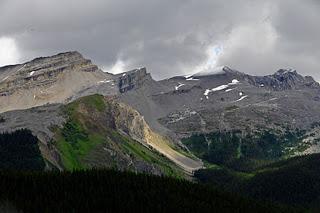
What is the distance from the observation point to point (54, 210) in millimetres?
192875

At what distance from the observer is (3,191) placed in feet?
650

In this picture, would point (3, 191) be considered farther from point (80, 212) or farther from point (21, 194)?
point (80, 212)

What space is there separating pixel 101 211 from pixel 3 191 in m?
30.2

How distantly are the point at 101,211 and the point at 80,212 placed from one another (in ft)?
21.0

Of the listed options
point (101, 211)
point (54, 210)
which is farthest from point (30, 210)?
point (101, 211)

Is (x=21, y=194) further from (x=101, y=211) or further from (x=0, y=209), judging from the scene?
(x=101, y=211)

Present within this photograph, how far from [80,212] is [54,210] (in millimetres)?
8120

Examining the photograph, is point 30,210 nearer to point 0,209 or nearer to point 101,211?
point 0,209

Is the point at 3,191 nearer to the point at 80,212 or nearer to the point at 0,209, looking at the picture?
the point at 0,209

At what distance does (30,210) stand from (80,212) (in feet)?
49.0

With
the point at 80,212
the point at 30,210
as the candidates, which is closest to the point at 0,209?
the point at 30,210

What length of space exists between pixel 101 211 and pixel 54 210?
47.3 ft

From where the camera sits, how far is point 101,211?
198m

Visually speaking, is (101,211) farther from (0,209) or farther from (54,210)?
(0,209)
